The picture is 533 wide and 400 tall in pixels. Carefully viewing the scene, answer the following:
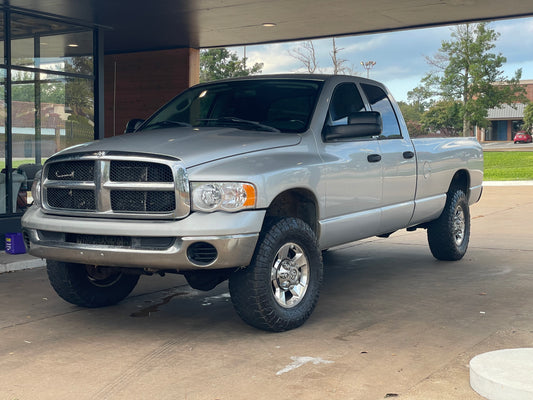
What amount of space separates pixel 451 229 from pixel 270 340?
4.09 metres

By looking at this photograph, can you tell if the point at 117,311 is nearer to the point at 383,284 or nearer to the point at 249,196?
the point at 249,196

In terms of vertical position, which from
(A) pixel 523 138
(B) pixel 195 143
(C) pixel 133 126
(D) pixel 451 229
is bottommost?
(D) pixel 451 229

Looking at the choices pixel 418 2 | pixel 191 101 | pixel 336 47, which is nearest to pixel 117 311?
pixel 191 101

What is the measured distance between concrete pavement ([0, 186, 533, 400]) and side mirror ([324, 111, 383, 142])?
1.54m

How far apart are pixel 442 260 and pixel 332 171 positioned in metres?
3.56

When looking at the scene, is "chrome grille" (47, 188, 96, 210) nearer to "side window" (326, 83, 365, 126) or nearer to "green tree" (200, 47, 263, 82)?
"side window" (326, 83, 365, 126)

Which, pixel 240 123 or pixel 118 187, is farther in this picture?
pixel 240 123

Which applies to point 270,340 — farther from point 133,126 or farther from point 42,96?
point 42,96

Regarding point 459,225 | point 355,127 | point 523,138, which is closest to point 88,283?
point 355,127

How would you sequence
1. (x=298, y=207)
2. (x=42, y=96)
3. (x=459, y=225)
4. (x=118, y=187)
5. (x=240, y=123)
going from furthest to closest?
A: 1. (x=42, y=96)
2. (x=459, y=225)
3. (x=240, y=123)
4. (x=298, y=207)
5. (x=118, y=187)

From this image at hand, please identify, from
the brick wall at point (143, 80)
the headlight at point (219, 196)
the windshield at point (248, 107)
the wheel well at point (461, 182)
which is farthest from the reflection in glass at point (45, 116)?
the headlight at point (219, 196)

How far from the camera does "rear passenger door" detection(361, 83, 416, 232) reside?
7.32 meters

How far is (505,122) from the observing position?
98188 millimetres

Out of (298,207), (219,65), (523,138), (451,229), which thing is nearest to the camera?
(298,207)
